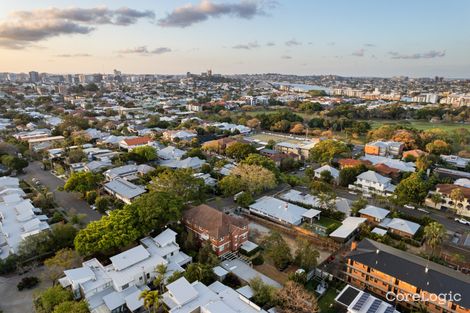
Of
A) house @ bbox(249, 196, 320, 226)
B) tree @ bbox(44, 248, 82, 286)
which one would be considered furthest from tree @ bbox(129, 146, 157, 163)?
tree @ bbox(44, 248, 82, 286)

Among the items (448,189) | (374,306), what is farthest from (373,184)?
(374,306)

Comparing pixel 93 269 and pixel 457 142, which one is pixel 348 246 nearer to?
pixel 93 269

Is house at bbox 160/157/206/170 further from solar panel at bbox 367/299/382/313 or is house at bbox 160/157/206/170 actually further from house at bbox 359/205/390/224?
solar panel at bbox 367/299/382/313

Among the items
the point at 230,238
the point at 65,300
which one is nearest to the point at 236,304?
the point at 230,238

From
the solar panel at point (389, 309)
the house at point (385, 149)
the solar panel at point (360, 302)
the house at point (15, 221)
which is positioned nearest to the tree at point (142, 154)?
the house at point (15, 221)

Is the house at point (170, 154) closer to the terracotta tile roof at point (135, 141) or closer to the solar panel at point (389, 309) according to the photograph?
the terracotta tile roof at point (135, 141)

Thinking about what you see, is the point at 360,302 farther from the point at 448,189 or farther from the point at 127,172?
the point at 127,172
